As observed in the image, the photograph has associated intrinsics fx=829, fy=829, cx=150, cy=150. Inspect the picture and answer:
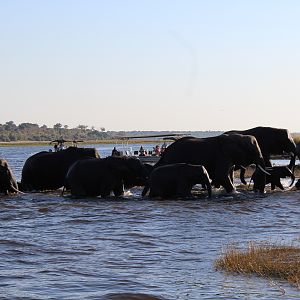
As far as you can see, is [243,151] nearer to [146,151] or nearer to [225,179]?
[225,179]

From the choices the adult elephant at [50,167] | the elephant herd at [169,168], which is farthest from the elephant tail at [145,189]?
the adult elephant at [50,167]

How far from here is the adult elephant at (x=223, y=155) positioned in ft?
85.7

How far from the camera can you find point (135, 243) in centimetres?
1507

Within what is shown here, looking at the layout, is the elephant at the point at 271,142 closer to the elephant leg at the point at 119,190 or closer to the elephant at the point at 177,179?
the elephant leg at the point at 119,190

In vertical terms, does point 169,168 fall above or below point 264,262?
above

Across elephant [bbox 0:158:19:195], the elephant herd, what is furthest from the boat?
elephant [bbox 0:158:19:195]

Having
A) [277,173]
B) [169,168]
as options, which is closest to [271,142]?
[277,173]

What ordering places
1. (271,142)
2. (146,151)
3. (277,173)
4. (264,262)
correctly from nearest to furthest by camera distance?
1. (264,262)
2. (277,173)
3. (271,142)
4. (146,151)

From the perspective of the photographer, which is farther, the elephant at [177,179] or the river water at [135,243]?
the elephant at [177,179]

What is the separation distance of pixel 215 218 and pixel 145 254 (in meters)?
5.42

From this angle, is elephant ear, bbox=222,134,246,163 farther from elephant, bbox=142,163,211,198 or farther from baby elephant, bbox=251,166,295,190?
elephant, bbox=142,163,211,198

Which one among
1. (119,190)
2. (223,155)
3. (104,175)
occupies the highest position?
(223,155)

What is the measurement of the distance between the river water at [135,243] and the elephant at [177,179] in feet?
1.73

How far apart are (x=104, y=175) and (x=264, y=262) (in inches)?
500
